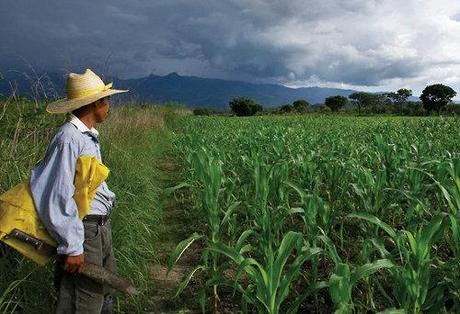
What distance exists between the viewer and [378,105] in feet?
210

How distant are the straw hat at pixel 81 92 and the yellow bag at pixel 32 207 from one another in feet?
1.21

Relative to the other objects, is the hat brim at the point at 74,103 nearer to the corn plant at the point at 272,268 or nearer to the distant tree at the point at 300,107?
the corn plant at the point at 272,268

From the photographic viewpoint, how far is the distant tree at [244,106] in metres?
66.7

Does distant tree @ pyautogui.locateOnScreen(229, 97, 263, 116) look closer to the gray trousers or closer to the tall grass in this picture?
the tall grass

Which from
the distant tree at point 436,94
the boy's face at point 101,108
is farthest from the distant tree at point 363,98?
the boy's face at point 101,108

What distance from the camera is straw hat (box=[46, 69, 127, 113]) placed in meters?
2.60

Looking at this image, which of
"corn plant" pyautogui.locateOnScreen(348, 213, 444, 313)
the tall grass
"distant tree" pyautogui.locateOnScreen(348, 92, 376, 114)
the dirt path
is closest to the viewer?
"corn plant" pyautogui.locateOnScreen(348, 213, 444, 313)

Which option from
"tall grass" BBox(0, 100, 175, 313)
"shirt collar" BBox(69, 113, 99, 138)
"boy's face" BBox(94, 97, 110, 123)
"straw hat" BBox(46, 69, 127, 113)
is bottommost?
"tall grass" BBox(0, 100, 175, 313)

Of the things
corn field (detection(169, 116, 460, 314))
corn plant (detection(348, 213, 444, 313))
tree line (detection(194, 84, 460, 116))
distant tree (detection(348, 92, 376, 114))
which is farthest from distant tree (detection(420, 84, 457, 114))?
corn plant (detection(348, 213, 444, 313))

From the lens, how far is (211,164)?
4.33 meters

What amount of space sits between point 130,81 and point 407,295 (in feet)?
→ 27.4

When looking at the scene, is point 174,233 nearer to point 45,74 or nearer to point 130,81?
point 45,74

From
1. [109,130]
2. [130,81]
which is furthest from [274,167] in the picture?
[130,81]

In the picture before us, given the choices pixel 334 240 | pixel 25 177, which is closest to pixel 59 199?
pixel 25 177
